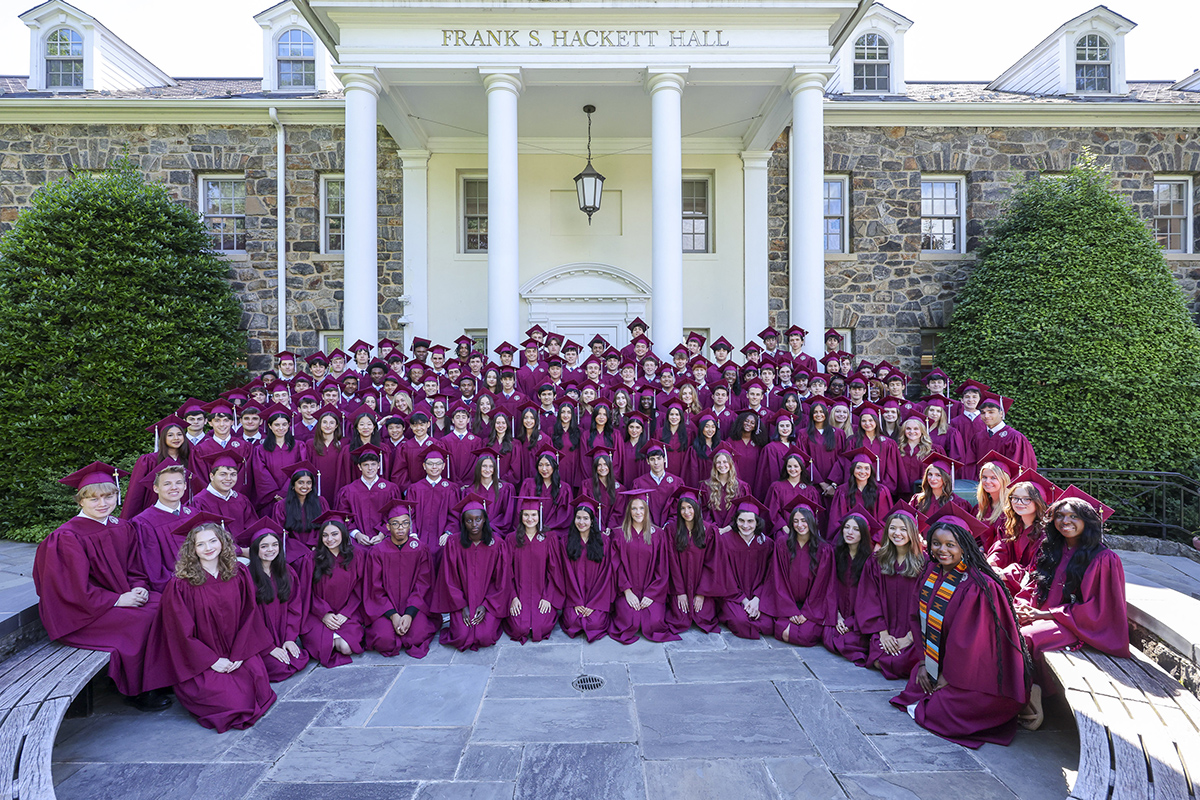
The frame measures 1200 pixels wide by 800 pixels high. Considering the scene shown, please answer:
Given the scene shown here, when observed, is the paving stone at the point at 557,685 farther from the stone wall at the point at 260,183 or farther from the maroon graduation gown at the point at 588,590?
the stone wall at the point at 260,183

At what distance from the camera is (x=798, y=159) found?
937cm

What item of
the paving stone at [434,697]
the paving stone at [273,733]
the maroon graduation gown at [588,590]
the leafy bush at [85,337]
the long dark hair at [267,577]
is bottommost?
the paving stone at [273,733]

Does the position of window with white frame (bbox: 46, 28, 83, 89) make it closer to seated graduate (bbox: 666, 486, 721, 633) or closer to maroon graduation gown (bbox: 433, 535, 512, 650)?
maroon graduation gown (bbox: 433, 535, 512, 650)

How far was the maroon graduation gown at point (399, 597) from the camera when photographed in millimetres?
4863

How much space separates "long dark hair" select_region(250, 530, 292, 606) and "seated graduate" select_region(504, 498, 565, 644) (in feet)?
5.43

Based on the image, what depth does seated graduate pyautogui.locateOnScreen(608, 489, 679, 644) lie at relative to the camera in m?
5.16

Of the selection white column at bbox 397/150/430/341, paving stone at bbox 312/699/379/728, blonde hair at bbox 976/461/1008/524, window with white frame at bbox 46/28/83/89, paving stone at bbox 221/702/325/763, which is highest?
window with white frame at bbox 46/28/83/89

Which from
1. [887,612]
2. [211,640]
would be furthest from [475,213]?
[887,612]

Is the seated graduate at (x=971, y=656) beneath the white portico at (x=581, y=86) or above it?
beneath

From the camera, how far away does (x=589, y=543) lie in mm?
5336

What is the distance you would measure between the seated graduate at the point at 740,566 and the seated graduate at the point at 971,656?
156 cm

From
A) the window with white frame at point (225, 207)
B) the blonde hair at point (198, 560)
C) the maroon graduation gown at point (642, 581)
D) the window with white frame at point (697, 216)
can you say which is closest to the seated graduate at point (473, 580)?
the maroon graduation gown at point (642, 581)

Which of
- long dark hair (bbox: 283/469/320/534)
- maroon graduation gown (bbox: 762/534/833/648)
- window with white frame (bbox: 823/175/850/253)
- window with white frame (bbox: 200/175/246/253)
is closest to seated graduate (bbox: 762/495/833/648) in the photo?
maroon graduation gown (bbox: 762/534/833/648)

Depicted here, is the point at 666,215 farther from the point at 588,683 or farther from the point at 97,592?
the point at 97,592
